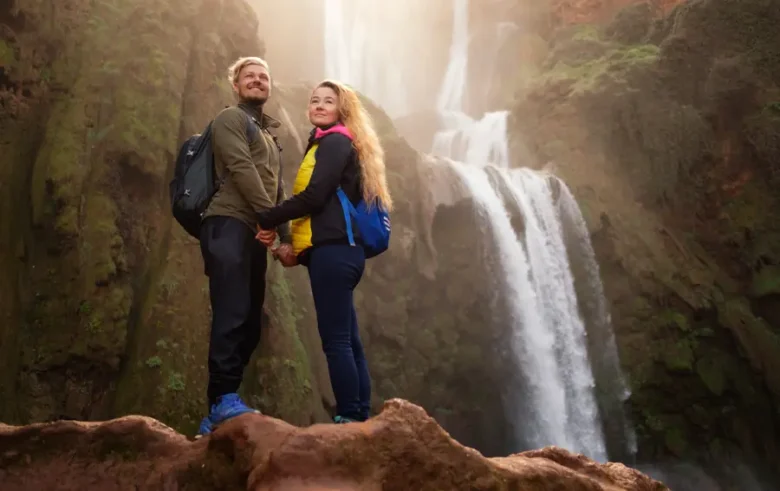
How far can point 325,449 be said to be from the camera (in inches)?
100

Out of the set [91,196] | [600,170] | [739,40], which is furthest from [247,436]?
[739,40]

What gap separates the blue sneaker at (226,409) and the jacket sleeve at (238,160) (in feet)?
3.27

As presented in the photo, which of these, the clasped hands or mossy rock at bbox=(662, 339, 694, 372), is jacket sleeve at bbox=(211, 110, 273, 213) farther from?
mossy rock at bbox=(662, 339, 694, 372)

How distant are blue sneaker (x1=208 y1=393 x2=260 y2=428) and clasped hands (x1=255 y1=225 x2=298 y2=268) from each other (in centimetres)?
76

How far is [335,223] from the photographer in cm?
317

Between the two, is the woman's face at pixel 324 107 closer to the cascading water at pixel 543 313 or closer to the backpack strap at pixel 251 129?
the backpack strap at pixel 251 129

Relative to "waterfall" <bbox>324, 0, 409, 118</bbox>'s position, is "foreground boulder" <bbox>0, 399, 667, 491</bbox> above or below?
below

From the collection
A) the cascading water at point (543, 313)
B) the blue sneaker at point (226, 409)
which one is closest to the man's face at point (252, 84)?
the blue sneaker at point (226, 409)

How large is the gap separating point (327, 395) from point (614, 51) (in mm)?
18583

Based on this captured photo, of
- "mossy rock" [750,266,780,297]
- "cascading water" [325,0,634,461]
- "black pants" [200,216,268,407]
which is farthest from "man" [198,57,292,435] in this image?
"mossy rock" [750,266,780,297]

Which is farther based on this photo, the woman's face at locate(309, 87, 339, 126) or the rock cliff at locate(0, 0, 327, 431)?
the rock cliff at locate(0, 0, 327, 431)

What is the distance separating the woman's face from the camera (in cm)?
332

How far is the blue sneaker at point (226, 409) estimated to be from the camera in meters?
2.95

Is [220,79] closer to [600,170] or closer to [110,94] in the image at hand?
[110,94]
